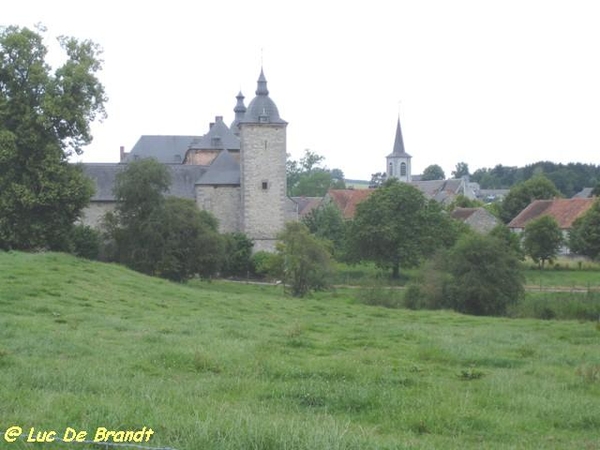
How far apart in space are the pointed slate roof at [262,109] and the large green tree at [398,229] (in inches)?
373

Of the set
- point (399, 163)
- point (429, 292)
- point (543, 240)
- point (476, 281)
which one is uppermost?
point (399, 163)

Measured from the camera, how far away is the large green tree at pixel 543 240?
58500 mm

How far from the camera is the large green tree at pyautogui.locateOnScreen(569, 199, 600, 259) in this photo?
56281 millimetres

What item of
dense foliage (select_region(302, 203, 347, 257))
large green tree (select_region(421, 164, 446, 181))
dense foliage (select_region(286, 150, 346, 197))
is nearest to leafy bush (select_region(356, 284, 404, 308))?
dense foliage (select_region(302, 203, 347, 257))

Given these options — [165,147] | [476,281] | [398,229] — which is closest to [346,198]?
[165,147]

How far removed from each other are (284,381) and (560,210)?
68815 mm

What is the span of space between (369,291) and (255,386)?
96.8 feet

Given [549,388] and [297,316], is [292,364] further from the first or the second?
[297,316]

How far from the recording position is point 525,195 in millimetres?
88125

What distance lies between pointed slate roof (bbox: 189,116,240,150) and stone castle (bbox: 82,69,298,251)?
31.2 feet

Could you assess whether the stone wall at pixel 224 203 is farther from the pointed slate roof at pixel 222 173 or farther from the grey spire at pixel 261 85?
the grey spire at pixel 261 85

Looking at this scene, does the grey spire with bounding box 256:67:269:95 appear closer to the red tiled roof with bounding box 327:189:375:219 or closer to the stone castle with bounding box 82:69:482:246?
the stone castle with bounding box 82:69:482:246

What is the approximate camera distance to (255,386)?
855 cm

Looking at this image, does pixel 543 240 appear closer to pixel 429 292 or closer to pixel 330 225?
pixel 330 225
